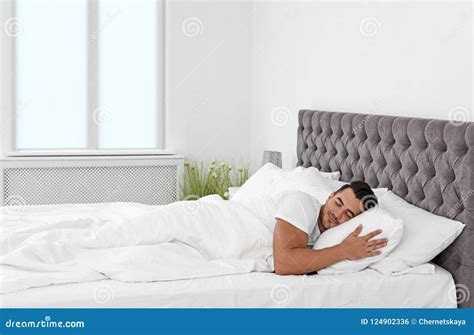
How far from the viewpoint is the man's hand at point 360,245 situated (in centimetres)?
283

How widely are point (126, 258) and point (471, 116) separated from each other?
152 centimetres

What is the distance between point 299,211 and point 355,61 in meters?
1.46

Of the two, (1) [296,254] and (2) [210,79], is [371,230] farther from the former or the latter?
(2) [210,79]

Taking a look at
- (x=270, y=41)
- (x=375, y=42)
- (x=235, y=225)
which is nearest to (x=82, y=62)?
(x=270, y=41)

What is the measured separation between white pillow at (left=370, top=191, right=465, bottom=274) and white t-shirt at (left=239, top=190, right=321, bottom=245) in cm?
30

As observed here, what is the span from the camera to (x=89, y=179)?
213 inches

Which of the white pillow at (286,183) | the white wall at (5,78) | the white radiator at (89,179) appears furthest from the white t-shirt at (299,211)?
the white wall at (5,78)

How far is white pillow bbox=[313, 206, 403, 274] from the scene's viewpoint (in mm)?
2836

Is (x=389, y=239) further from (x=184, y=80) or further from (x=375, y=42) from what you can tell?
(x=184, y=80)

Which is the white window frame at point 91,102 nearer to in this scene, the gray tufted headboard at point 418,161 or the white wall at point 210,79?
the white wall at point 210,79

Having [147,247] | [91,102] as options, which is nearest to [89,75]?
[91,102]

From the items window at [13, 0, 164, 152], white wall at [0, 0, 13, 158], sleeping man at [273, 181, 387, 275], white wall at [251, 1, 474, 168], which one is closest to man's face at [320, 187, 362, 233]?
sleeping man at [273, 181, 387, 275]

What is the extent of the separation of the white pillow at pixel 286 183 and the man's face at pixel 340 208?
39cm

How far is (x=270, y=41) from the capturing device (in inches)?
211
